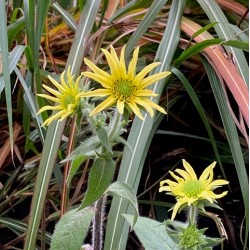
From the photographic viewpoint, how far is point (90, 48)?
1.07 m

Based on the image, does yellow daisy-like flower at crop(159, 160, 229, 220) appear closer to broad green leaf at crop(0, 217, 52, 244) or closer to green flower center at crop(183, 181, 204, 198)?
green flower center at crop(183, 181, 204, 198)

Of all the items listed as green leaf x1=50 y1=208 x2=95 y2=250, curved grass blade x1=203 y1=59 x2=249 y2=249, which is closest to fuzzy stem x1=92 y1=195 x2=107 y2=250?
green leaf x1=50 y1=208 x2=95 y2=250

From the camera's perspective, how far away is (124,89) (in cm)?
49

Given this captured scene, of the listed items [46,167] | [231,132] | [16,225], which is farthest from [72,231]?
[16,225]

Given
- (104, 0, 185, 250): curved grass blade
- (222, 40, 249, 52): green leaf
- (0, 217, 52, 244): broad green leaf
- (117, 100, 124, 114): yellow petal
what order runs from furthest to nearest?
(0, 217, 52, 244): broad green leaf < (222, 40, 249, 52): green leaf < (104, 0, 185, 250): curved grass blade < (117, 100, 124, 114): yellow petal

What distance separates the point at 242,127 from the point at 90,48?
35 centimetres

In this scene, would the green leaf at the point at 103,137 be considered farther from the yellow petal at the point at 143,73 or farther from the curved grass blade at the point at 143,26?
the curved grass blade at the point at 143,26

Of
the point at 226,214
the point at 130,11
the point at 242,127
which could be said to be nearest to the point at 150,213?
the point at 226,214

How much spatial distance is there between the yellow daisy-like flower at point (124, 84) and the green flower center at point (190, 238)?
0.11m

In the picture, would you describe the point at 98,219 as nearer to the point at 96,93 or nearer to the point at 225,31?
the point at 96,93

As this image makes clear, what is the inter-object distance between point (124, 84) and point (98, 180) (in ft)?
0.30

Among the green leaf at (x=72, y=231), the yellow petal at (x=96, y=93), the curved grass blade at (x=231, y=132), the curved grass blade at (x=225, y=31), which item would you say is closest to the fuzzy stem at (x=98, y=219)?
the green leaf at (x=72, y=231)

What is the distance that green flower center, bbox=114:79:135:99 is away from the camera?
49 centimetres

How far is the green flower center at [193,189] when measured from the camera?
0.53m
